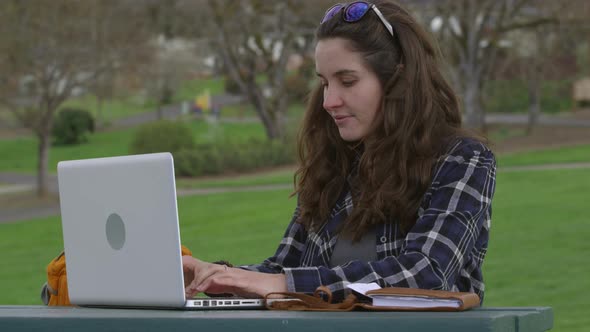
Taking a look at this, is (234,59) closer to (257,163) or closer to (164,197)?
(257,163)

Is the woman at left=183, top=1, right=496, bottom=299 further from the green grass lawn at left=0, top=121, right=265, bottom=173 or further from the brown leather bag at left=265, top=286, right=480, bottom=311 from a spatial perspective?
the green grass lawn at left=0, top=121, right=265, bottom=173

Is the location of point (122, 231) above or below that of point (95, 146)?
above

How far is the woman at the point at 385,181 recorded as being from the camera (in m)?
2.87

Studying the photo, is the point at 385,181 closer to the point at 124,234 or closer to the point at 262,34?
the point at 124,234

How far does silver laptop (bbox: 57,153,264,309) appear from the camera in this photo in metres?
2.61

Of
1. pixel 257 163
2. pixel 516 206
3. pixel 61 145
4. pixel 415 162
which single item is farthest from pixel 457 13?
pixel 415 162

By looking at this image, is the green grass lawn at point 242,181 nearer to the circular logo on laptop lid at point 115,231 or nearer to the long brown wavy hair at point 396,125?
the long brown wavy hair at point 396,125

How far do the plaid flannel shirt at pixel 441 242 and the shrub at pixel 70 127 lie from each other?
39.9m

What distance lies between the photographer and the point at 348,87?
3.14 meters

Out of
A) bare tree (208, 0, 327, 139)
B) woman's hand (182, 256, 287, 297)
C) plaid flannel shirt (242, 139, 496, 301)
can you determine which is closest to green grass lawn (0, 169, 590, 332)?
plaid flannel shirt (242, 139, 496, 301)

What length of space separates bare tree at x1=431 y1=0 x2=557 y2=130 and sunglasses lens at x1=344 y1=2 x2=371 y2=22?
86.7ft

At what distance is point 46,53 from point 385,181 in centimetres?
2106

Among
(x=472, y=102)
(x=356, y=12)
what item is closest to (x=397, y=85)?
(x=356, y=12)

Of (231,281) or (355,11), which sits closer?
(231,281)
